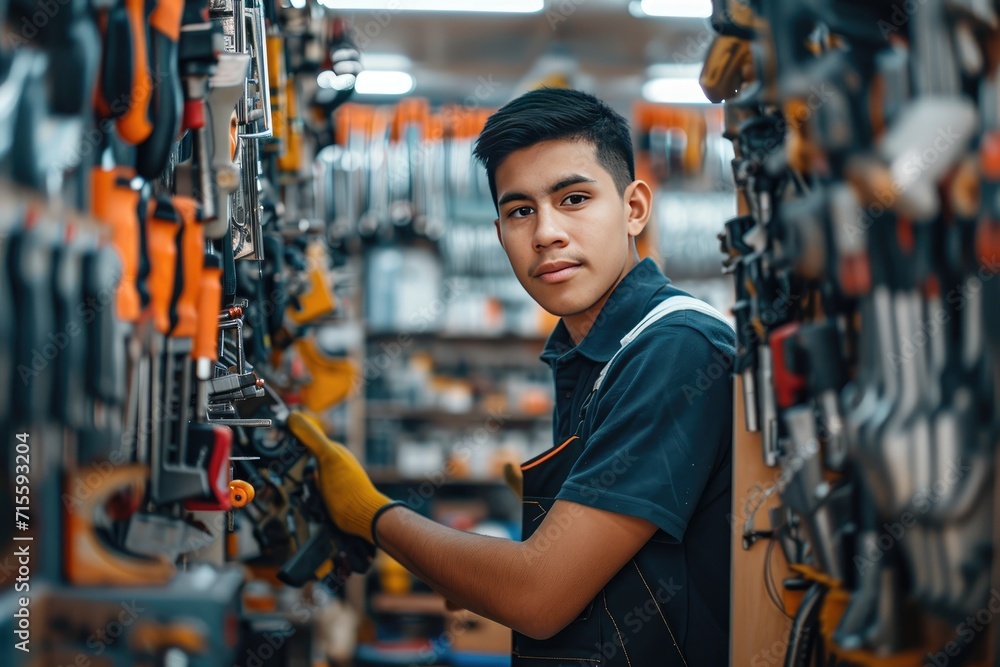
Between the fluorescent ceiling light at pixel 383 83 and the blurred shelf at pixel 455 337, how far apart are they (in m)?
1.57

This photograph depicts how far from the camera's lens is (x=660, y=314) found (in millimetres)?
1641

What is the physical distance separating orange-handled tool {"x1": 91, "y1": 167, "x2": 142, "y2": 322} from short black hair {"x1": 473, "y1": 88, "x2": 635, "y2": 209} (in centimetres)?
95

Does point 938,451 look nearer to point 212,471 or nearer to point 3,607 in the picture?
point 212,471

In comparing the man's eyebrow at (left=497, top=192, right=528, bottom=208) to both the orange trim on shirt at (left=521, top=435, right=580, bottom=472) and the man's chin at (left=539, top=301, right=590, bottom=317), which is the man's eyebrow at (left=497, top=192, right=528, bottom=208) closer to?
the man's chin at (left=539, top=301, right=590, bottom=317)

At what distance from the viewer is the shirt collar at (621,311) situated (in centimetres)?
176

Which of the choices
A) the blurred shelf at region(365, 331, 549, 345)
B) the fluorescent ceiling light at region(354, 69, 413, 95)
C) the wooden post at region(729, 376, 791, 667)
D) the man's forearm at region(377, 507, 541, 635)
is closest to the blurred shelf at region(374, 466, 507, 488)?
the blurred shelf at region(365, 331, 549, 345)

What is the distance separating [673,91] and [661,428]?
456 centimetres

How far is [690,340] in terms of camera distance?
156 cm

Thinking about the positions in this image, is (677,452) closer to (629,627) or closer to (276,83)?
(629,627)

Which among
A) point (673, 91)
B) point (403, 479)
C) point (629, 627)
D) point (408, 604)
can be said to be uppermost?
point (673, 91)

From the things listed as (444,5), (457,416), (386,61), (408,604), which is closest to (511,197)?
(444,5)

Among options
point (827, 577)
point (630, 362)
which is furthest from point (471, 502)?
point (827, 577)

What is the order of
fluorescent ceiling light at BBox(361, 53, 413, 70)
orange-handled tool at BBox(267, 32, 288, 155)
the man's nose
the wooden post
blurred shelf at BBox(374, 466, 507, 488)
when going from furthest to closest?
fluorescent ceiling light at BBox(361, 53, 413, 70) < blurred shelf at BBox(374, 466, 507, 488) < orange-handled tool at BBox(267, 32, 288, 155) < the man's nose < the wooden post

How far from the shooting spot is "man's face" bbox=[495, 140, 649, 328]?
1742mm
